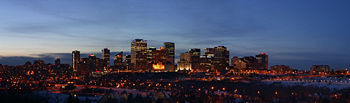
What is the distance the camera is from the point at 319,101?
6125 centimetres

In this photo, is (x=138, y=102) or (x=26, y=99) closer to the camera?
A: (x=138, y=102)

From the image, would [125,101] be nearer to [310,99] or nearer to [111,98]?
[111,98]

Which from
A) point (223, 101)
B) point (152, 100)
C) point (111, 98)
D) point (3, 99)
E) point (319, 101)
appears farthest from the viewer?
point (223, 101)

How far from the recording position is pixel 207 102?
3155 inches

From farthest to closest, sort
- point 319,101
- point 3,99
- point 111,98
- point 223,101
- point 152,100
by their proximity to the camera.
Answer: point 223,101 < point 3,99 < point 111,98 < point 152,100 < point 319,101

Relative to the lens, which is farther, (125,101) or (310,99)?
(125,101)

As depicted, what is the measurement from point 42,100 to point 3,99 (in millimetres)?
8679

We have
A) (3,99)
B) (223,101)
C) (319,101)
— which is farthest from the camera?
(223,101)

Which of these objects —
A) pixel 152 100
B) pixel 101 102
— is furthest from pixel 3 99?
pixel 152 100

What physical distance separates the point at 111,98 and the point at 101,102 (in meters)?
2.61

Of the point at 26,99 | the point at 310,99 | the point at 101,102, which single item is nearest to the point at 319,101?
the point at 310,99

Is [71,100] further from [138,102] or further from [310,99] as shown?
[310,99]

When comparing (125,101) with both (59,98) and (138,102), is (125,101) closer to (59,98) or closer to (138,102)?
(138,102)

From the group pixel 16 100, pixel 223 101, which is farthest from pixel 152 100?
pixel 16 100
